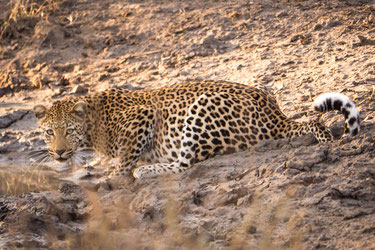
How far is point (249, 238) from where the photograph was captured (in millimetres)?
5070

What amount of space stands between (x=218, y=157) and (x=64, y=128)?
6.70ft

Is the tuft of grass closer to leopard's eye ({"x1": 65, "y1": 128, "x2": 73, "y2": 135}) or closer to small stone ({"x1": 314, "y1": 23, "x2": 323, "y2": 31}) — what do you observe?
small stone ({"x1": 314, "y1": 23, "x2": 323, "y2": 31})

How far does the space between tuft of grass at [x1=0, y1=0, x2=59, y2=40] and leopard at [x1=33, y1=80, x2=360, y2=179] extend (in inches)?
219

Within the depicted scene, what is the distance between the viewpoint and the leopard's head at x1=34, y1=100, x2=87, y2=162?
7.39m

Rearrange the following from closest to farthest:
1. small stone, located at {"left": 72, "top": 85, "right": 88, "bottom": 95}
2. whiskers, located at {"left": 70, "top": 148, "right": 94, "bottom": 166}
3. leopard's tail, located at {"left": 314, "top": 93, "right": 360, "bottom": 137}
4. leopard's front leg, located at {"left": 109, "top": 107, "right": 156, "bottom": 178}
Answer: leopard's tail, located at {"left": 314, "top": 93, "right": 360, "bottom": 137} < leopard's front leg, located at {"left": 109, "top": 107, "right": 156, "bottom": 178} < whiskers, located at {"left": 70, "top": 148, "right": 94, "bottom": 166} < small stone, located at {"left": 72, "top": 85, "right": 88, "bottom": 95}

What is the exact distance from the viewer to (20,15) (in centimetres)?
1282

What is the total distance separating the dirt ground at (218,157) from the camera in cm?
527

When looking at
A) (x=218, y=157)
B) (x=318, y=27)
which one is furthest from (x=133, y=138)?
(x=318, y=27)

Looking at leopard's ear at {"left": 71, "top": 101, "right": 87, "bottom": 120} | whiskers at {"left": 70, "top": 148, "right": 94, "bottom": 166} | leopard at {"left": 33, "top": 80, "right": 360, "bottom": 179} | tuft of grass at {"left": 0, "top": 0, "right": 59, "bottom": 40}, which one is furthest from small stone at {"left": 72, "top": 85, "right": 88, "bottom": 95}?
leopard's ear at {"left": 71, "top": 101, "right": 87, "bottom": 120}

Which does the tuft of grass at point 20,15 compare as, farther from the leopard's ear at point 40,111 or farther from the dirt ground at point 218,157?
the leopard's ear at point 40,111

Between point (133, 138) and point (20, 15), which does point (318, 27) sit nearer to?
point (133, 138)

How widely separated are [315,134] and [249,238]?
1.83m

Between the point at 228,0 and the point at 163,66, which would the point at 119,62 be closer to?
the point at 163,66

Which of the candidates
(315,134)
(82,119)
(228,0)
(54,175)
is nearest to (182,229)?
(315,134)
